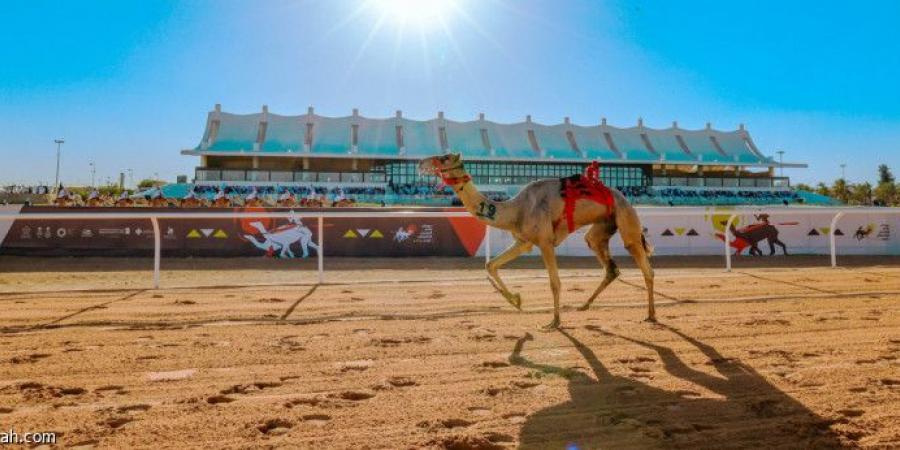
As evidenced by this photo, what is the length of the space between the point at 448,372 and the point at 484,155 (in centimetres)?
5415

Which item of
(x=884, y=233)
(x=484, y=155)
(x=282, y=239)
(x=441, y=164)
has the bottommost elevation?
(x=282, y=239)

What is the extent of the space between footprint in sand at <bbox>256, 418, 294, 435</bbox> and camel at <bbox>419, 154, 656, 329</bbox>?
10.1 ft

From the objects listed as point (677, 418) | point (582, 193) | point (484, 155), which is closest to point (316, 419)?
point (677, 418)

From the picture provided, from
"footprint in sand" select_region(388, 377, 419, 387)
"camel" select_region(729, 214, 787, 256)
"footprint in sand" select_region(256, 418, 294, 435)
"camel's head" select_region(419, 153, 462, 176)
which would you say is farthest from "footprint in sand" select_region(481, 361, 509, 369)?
"camel" select_region(729, 214, 787, 256)

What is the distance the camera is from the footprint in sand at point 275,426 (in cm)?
289

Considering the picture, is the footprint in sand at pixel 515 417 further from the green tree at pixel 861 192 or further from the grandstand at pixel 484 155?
the green tree at pixel 861 192

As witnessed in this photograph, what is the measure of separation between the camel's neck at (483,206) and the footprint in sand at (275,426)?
3291mm

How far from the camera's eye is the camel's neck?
19.1ft

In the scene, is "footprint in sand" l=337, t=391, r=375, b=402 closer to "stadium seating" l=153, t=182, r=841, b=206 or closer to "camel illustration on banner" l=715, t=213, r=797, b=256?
"camel illustration on banner" l=715, t=213, r=797, b=256

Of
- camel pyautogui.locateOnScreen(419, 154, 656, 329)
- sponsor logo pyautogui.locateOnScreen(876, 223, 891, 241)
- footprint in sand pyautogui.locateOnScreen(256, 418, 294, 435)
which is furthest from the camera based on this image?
sponsor logo pyautogui.locateOnScreen(876, 223, 891, 241)

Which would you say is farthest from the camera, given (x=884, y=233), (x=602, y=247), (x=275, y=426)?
(x=884, y=233)

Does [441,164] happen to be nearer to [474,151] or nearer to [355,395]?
[355,395]

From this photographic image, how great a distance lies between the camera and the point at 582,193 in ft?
19.0

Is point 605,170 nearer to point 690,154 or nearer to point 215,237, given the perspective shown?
point 690,154
